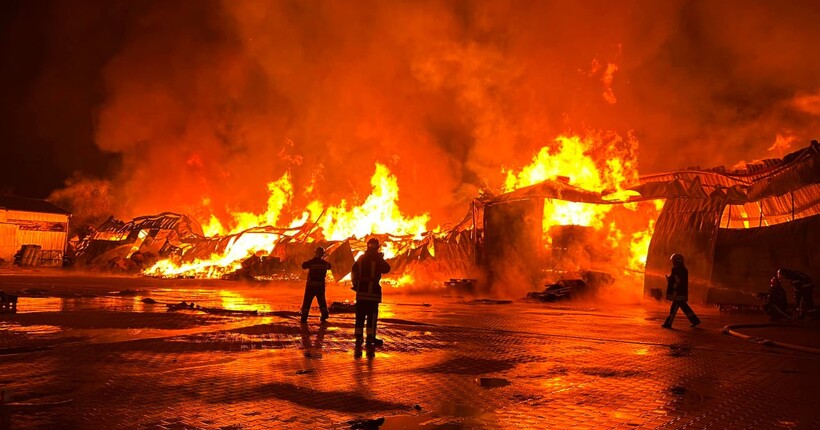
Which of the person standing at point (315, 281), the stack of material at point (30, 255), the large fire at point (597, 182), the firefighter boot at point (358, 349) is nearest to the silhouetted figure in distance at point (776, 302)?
the large fire at point (597, 182)

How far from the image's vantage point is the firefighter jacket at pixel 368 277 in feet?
30.9

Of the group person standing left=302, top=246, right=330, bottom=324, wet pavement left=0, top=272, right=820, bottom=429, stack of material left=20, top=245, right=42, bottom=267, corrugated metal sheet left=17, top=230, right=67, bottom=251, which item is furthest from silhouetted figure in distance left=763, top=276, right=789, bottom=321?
corrugated metal sheet left=17, top=230, right=67, bottom=251

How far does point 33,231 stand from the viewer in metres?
46.8

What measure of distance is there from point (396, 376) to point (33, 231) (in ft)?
162

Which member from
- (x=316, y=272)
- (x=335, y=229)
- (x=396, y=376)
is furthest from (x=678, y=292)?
(x=335, y=229)

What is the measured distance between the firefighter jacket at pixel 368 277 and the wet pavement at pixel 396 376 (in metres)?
0.85

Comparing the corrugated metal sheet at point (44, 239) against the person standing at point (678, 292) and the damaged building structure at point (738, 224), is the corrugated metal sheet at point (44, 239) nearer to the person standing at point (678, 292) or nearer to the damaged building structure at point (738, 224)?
the damaged building structure at point (738, 224)

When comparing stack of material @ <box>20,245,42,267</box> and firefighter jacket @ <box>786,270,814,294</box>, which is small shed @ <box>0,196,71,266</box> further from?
firefighter jacket @ <box>786,270,814,294</box>

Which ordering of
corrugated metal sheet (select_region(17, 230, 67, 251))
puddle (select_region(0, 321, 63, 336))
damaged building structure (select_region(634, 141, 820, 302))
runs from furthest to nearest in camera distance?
corrugated metal sheet (select_region(17, 230, 67, 251)) → damaged building structure (select_region(634, 141, 820, 302)) → puddle (select_region(0, 321, 63, 336))

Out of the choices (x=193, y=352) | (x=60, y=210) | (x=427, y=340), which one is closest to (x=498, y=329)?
(x=427, y=340)

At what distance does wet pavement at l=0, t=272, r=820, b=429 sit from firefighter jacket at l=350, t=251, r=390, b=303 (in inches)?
33.3

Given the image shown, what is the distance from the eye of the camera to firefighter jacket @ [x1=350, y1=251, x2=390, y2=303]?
30.9 ft

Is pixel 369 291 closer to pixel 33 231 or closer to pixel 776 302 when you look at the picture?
pixel 776 302

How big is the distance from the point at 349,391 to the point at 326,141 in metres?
41.1
